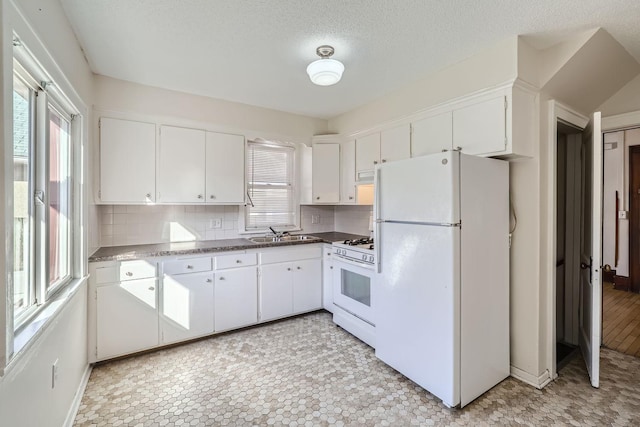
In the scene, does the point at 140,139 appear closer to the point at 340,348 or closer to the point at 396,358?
the point at 340,348

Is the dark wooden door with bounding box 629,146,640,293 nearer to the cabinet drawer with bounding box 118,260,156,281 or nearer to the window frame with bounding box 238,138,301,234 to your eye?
A: the window frame with bounding box 238,138,301,234

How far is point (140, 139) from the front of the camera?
2.89m

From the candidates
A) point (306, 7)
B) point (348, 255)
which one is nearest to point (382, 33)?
point (306, 7)

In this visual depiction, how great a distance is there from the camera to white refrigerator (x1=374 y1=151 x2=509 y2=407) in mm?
1971

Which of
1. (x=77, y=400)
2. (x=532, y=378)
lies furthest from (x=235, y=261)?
(x=532, y=378)

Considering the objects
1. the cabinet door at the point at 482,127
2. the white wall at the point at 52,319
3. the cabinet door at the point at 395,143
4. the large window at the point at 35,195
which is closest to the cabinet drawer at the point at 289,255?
the cabinet door at the point at 395,143

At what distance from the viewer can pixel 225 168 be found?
3357 millimetres

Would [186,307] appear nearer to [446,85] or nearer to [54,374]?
[54,374]

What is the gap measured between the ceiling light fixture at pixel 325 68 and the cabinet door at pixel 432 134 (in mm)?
993

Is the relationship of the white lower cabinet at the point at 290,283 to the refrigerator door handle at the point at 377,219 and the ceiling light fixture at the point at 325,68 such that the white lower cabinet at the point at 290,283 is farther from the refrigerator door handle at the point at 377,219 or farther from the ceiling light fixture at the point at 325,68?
the ceiling light fixture at the point at 325,68

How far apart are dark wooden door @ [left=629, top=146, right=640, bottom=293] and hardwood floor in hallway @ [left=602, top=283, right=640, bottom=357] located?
0.31 m

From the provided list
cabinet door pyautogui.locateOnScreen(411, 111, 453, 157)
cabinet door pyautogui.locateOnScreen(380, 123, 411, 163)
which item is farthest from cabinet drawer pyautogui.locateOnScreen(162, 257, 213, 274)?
cabinet door pyautogui.locateOnScreen(411, 111, 453, 157)

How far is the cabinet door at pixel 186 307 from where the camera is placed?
2.74m

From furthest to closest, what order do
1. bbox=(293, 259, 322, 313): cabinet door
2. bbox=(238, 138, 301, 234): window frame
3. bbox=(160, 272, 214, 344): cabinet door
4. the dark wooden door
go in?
1. the dark wooden door
2. bbox=(238, 138, 301, 234): window frame
3. bbox=(293, 259, 322, 313): cabinet door
4. bbox=(160, 272, 214, 344): cabinet door
